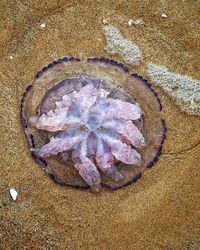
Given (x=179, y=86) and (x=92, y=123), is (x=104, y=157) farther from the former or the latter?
(x=179, y=86)

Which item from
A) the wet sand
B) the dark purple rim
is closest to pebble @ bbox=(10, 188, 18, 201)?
the wet sand

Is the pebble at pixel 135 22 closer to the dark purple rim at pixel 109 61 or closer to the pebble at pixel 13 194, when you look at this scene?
the dark purple rim at pixel 109 61

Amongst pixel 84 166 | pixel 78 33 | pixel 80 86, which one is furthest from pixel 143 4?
pixel 84 166

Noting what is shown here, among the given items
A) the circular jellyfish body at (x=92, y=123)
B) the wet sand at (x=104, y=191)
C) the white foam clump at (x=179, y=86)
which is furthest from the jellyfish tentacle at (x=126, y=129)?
the white foam clump at (x=179, y=86)

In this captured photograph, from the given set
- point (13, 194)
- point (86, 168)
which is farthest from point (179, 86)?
point (13, 194)

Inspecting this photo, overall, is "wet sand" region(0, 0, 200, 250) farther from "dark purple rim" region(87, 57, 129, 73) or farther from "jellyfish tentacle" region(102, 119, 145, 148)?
"jellyfish tentacle" region(102, 119, 145, 148)
